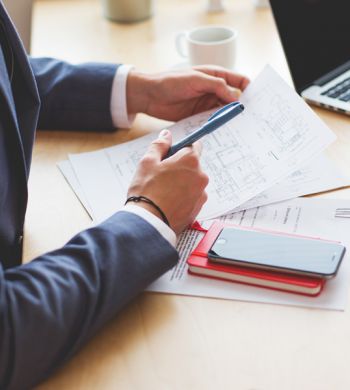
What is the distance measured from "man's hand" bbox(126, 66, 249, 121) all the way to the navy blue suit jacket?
26 cm

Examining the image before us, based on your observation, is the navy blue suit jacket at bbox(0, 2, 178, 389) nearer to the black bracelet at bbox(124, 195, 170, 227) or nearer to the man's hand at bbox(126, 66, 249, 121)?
the black bracelet at bbox(124, 195, 170, 227)

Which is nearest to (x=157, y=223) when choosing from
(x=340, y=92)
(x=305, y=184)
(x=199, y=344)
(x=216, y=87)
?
(x=199, y=344)

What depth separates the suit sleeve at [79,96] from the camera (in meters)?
1.14

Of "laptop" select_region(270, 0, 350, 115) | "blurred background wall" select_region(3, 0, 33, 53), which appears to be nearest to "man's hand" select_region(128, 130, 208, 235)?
"laptop" select_region(270, 0, 350, 115)

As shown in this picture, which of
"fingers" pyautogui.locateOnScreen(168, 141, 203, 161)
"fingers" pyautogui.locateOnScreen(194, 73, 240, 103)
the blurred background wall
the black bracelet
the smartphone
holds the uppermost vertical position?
"fingers" pyautogui.locateOnScreen(168, 141, 203, 161)

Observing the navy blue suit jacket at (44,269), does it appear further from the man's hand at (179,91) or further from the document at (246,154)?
the man's hand at (179,91)

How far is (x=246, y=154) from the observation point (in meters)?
0.95

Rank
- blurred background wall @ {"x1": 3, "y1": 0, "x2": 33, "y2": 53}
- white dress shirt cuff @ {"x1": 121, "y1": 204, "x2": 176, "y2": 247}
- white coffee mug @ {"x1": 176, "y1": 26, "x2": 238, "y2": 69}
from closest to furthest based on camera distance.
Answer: white dress shirt cuff @ {"x1": 121, "y1": 204, "x2": 176, "y2": 247}, white coffee mug @ {"x1": 176, "y1": 26, "x2": 238, "y2": 69}, blurred background wall @ {"x1": 3, "y1": 0, "x2": 33, "y2": 53}

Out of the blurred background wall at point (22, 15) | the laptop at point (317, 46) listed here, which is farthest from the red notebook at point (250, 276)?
the blurred background wall at point (22, 15)

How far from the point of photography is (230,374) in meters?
0.63

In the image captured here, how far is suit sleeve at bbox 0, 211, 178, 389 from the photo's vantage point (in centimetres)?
63

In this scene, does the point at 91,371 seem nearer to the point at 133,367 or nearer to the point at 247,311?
the point at 133,367

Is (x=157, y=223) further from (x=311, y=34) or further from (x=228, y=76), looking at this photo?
(x=311, y=34)

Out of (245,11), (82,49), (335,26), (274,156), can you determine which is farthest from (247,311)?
(245,11)
